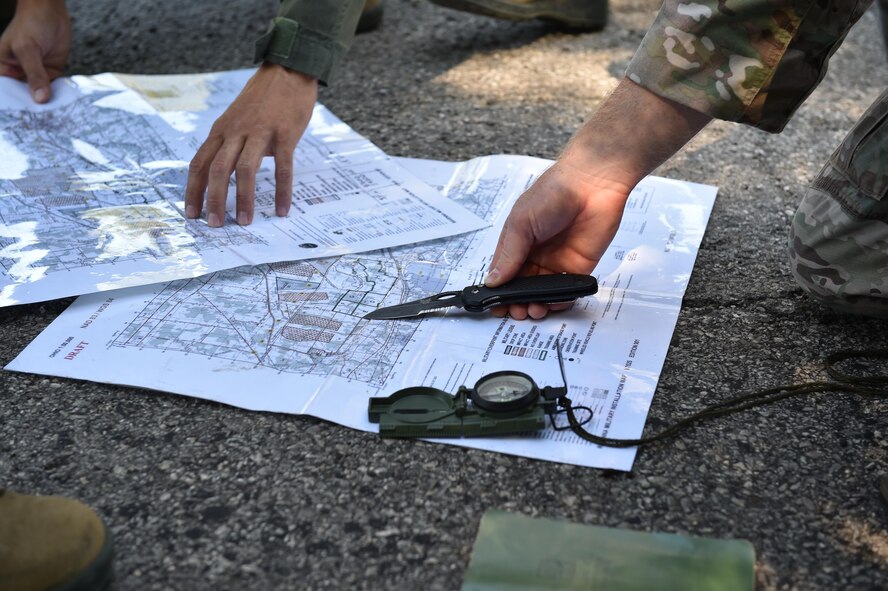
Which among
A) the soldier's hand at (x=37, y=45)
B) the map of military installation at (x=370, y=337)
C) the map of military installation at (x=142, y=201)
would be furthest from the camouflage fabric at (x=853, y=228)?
the soldier's hand at (x=37, y=45)

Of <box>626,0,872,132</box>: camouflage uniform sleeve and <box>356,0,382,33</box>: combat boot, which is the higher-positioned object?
<box>626,0,872,132</box>: camouflage uniform sleeve

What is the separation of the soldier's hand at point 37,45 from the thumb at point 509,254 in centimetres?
100

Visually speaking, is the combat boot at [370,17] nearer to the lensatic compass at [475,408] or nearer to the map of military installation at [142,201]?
the map of military installation at [142,201]

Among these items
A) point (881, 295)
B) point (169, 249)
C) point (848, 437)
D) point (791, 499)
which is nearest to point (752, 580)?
point (791, 499)

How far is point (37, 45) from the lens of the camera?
1734 mm

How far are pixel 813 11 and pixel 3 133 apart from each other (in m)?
1.30

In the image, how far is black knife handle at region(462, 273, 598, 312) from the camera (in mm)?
1153

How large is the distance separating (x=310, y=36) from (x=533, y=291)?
68 centimetres

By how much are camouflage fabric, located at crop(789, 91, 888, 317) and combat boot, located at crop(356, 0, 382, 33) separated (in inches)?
54.3

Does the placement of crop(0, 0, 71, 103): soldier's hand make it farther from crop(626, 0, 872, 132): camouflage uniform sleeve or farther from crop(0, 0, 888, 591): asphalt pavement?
crop(626, 0, 872, 132): camouflage uniform sleeve

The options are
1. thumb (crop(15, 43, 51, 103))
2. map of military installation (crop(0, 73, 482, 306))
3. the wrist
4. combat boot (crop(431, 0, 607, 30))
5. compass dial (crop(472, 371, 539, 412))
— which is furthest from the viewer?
combat boot (crop(431, 0, 607, 30))

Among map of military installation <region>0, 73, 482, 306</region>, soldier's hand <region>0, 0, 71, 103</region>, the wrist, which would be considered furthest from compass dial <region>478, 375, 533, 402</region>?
soldier's hand <region>0, 0, 71, 103</region>

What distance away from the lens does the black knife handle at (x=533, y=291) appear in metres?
1.15

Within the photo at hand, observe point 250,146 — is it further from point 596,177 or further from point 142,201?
point 596,177
